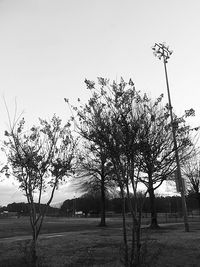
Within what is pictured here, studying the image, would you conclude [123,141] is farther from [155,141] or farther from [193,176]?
[193,176]

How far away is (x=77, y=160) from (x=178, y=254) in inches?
176

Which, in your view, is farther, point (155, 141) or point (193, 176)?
point (193, 176)

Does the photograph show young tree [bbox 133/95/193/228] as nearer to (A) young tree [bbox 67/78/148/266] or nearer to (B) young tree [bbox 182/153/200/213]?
(A) young tree [bbox 67/78/148/266]

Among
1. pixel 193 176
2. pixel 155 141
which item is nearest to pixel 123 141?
pixel 155 141

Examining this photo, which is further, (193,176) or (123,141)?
(193,176)

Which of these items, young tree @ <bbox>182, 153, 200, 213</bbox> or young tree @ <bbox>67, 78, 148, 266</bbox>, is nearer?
young tree @ <bbox>67, 78, 148, 266</bbox>

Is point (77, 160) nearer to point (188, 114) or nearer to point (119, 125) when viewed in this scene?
point (119, 125)

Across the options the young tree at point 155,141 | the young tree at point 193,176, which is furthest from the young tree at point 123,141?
the young tree at point 193,176

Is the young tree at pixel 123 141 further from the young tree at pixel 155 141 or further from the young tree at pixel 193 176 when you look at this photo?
the young tree at pixel 193 176

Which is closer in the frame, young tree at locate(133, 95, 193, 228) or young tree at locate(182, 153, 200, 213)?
young tree at locate(133, 95, 193, 228)

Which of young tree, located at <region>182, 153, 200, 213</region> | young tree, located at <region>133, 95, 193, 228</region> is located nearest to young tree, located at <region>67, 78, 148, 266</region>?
young tree, located at <region>133, 95, 193, 228</region>

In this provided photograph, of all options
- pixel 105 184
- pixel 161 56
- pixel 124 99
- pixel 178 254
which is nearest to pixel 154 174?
pixel 124 99

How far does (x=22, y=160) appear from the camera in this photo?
9.32 m

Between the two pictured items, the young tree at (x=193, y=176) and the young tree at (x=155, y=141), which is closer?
the young tree at (x=155, y=141)
